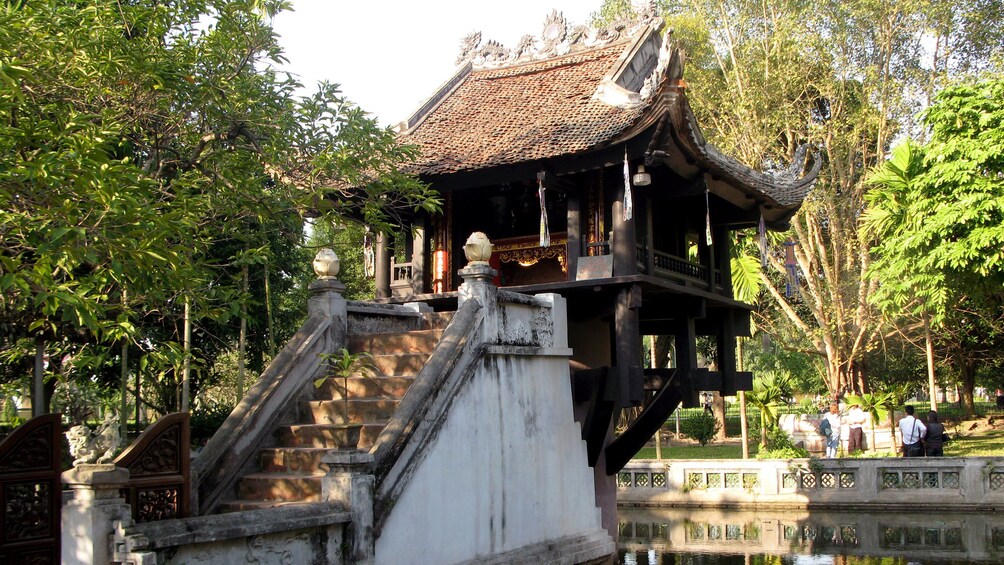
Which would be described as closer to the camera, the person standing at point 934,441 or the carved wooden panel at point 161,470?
the carved wooden panel at point 161,470

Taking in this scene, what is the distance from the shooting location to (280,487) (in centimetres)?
811

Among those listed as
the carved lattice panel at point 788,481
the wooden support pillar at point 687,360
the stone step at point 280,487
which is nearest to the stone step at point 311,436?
the stone step at point 280,487

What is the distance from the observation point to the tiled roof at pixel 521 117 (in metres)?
11.9

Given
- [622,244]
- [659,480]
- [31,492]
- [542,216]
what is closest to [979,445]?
[659,480]

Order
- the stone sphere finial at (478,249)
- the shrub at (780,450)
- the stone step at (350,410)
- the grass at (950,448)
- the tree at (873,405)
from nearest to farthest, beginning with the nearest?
the stone step at (350,410) < the stone sphere finial at (478,249) < the shrub at (780,450) < the tree at (873,405) < the grass at (950,448)

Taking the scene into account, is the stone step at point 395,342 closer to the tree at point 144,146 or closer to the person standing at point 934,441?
the tree at point 144,146

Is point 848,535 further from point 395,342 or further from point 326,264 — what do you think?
point 326,264

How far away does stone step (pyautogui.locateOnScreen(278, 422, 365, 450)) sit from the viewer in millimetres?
8430

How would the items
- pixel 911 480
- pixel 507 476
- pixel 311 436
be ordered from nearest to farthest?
pixel 311 436 → pixel 507 476 → pixel 911 480

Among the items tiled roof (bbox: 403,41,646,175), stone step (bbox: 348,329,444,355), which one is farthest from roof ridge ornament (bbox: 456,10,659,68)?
stone step (bbox: 348,329,444,355)

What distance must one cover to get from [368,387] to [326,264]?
55.6 inches

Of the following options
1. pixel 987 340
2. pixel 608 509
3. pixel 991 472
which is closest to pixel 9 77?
pixel 608 509

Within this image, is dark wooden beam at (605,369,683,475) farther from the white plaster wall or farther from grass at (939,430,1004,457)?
grass at (939,430,1004,457)

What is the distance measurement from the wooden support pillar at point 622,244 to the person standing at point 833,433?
39.0 ft
